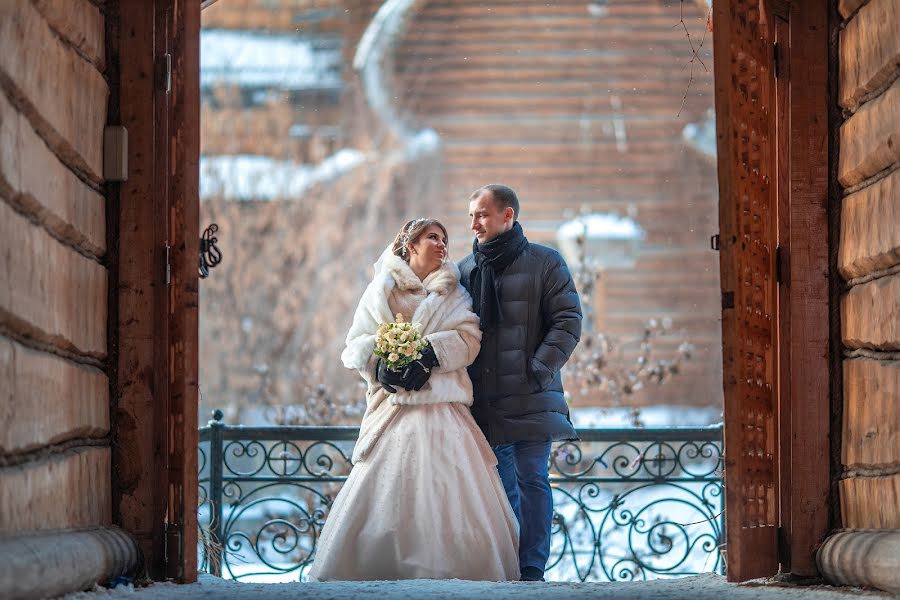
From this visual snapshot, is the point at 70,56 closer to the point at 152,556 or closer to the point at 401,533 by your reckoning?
the point at 152,556

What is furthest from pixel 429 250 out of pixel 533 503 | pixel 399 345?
pixel 533 503

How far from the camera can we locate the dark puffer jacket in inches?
247

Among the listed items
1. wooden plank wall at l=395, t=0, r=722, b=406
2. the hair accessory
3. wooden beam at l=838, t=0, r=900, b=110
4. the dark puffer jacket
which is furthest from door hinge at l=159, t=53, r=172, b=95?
wooden plank wall at l=395, t=0, r=722, b=406

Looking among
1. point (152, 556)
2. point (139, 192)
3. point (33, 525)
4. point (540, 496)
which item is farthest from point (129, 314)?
point (540, 496)

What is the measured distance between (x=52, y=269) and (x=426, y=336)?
235cm

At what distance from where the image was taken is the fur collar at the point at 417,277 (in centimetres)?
638

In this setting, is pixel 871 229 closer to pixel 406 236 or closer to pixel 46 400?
pixel 406 236

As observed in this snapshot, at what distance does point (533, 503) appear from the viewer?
6.25 metres

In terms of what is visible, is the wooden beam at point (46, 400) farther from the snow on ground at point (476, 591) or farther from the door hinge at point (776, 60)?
the door hinge at point (776, 60)

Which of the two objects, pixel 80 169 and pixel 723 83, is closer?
pixel 80 169

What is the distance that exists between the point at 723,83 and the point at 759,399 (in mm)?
1255

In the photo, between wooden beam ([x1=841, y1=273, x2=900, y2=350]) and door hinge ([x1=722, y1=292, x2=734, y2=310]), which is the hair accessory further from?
wooden beam ([x1=841, y1=273, x2=900, y2=350])

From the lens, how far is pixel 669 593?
15.1 ft

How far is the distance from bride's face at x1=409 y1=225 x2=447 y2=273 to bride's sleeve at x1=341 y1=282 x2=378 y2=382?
28 cm
